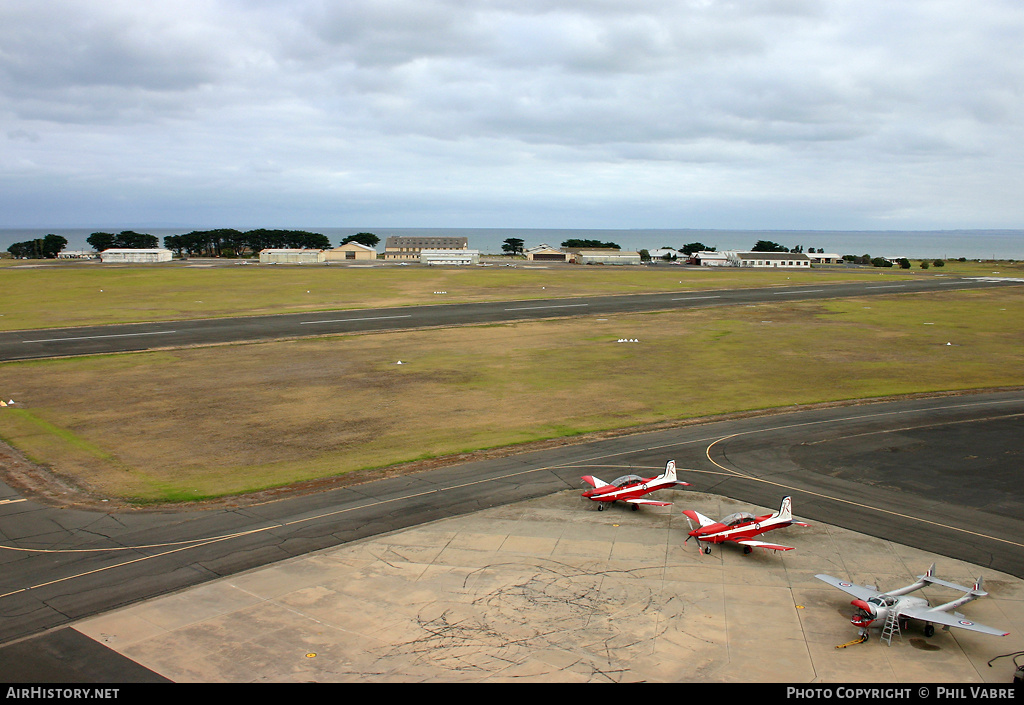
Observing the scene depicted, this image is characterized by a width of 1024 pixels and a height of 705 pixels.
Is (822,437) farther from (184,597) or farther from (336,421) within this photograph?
(184,597)

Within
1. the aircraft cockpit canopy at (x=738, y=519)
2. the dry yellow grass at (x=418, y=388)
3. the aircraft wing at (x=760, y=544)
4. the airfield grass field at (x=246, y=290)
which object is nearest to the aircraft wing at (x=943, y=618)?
the aircraft wing at (x=760, y=544)

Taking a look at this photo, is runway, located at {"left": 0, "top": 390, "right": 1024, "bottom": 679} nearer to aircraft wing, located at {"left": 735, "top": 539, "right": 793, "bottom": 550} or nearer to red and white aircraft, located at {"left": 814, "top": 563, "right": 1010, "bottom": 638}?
aircraft wing, located at {"left": 735, "top": 539, "right": 793, "bottom": 550}

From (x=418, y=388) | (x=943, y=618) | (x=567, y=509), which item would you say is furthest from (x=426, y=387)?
(x=943, y=618)

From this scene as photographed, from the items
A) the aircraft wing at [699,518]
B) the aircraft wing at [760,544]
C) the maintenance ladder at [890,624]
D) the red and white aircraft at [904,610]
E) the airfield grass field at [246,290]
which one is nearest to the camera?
the red and white aircraft at [904,610]

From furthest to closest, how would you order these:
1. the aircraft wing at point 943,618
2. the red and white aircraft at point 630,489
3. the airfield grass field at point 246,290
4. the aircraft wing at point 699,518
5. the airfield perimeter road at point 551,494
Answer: the airfield grass field at point 246,290 < the red and white aircraft at point 630,489 < the aircraft wing at point 699,518 < the airfield perimeter road at point 551,494 < the aircraft wing at point 943,618

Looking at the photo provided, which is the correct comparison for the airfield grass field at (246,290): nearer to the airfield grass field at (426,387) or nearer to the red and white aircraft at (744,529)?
the airfield grass field at (426,387)

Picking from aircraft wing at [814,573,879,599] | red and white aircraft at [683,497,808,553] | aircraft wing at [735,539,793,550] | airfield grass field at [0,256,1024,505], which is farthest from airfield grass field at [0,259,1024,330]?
aircraft wing at [814,573,879,599]

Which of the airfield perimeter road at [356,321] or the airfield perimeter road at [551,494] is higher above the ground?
the airfield perimeter road at [356,321]
